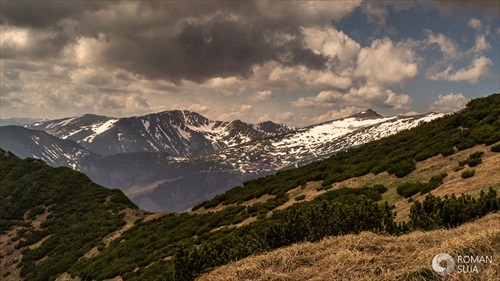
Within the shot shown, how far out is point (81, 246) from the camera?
127 feet

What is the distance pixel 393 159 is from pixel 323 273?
21.6 metres

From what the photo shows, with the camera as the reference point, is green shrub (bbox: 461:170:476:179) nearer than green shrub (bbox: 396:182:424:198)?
Yes

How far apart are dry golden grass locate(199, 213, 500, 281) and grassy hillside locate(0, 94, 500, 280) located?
137 centimetres

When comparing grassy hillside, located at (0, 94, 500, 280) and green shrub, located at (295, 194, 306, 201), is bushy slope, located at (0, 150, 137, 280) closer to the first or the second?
grassy hillside, located at (0, 94, 500, 280)

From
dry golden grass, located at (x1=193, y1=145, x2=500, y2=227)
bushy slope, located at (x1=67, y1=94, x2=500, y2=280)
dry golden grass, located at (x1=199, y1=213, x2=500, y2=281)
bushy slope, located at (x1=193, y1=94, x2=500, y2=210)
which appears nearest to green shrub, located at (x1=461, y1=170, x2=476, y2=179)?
dry golden grass, located at (x1=193, y1=145, x2=500, y2=227)

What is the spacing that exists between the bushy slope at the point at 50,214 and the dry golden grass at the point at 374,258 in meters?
33.3

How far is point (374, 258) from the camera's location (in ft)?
26.8

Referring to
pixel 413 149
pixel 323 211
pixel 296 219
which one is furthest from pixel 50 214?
pixel 413 149

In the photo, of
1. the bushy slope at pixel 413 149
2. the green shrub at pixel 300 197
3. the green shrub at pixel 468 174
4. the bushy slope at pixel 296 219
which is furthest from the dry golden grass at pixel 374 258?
the green shrub at pixel 300 197

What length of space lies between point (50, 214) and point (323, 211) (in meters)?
56.5

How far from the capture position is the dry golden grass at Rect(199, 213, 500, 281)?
682 centimetres

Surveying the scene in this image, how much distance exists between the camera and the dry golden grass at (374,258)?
682 centimetres

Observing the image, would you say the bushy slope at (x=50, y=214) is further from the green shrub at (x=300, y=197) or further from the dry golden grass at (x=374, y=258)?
the dry golden grass at (x=374, y=258)

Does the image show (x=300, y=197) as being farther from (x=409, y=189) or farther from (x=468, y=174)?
(x=468, y=174)
